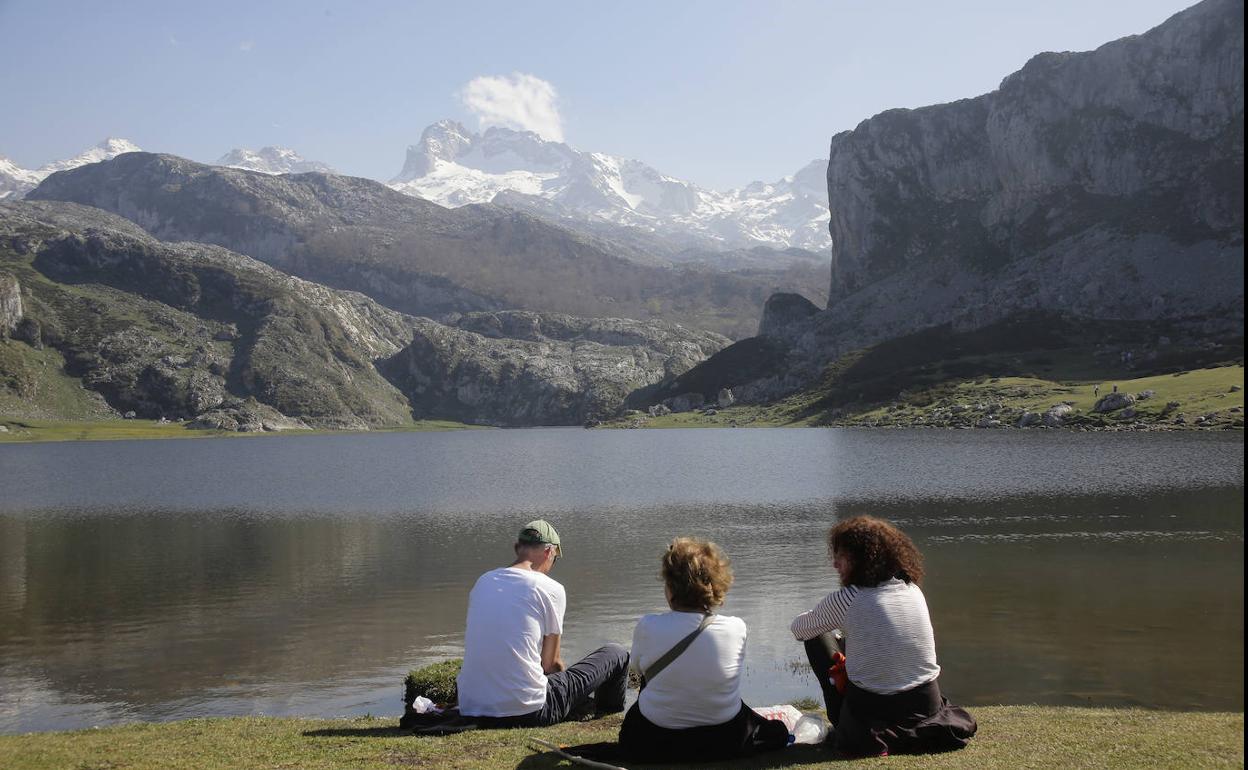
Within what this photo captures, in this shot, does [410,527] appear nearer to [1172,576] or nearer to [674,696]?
[1172,576]

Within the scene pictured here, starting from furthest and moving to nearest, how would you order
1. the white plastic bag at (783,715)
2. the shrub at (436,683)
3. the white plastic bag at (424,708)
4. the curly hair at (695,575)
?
the shrub at (436,683)
the white plastic bag at (424,708)
the white plastic bag at (783,715)
the curly hair at (695,575)

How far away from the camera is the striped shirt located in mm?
12211

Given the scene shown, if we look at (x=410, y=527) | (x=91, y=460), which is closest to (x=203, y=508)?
(x=410, y=527)

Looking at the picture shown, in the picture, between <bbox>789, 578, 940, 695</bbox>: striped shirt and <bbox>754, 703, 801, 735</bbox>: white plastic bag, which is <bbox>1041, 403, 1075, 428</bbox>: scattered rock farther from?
<bbox>789, 578, 940, 695</bbox>: striped shirt

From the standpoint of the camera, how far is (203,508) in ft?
263

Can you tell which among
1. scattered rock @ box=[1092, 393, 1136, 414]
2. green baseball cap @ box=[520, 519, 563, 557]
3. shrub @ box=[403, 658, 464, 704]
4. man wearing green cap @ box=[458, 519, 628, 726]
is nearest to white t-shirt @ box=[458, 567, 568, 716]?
man wearing green cap @ box=[458, 519, 628, 726]

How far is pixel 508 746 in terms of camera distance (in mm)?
13469

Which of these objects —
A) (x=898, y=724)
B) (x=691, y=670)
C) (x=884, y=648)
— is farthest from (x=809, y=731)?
(x=691, y=670)

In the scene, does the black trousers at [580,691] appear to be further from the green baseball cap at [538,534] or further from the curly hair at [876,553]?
the curly hair at [876,553]

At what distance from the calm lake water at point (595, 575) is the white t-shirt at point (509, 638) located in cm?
1010

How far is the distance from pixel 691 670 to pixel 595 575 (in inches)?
1265

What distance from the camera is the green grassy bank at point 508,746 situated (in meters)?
12.0

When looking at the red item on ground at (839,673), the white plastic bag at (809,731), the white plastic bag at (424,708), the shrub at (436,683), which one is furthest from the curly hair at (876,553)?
the shrub at (436,683)

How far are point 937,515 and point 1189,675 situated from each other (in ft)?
122
